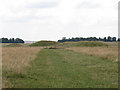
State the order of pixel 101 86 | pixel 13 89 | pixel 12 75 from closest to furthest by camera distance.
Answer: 1. pixel 13 89
2. pixel 101 86
3. pixel 12 75

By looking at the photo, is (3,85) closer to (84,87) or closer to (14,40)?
(84,87)

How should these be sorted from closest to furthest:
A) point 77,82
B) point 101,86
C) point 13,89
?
1. point 13,89
2. point 101,86
3. point 77,82

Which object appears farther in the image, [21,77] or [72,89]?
[21,77]

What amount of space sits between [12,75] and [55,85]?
317 centimetres

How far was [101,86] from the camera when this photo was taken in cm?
898

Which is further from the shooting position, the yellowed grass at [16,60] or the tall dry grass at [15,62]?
the yellowed grass at [16,60]

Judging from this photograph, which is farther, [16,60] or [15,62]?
[16,60]

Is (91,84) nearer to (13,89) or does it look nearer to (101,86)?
(101,86)

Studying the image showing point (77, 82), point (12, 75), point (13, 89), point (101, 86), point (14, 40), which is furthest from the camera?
point (14, 40)

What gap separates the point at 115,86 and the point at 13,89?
14.6 ft

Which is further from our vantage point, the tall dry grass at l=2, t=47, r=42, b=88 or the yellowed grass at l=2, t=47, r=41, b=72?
the yellowed grass at l=2, t=47, r=41, b=72

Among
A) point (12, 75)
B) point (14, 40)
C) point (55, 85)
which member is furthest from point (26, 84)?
point (14, 40)

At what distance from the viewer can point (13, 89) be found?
324 inches

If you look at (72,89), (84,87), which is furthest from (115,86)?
(72,89)
